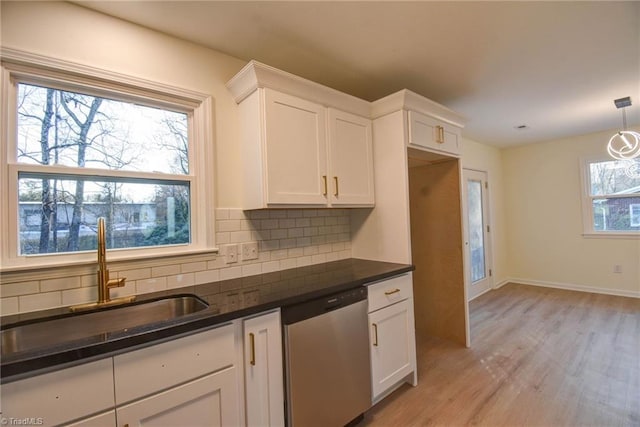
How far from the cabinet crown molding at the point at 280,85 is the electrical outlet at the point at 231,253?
0.98 meters

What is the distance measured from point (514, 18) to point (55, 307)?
2893 mm

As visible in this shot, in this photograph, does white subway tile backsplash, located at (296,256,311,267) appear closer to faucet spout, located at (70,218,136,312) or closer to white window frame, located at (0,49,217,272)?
white window frame, located at (0,49,217,272)

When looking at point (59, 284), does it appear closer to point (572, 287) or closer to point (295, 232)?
point (295, 232)

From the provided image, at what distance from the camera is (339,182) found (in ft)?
6.97

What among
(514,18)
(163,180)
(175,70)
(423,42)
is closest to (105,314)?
(163,180)

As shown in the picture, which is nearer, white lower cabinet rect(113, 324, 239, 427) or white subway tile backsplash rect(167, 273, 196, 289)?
white lower cabinet rect(113, 324, 239, 427)

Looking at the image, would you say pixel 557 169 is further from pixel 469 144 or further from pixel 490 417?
pixel 490 417

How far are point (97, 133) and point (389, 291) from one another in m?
1.99

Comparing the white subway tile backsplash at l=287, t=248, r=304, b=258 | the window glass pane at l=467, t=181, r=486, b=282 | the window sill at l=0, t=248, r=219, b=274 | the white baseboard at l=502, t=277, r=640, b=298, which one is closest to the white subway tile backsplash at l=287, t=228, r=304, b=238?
the white subway tile backsplash at l=287, t=248, r=304, b=258

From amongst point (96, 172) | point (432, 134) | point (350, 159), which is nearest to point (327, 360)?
point (350, 159)

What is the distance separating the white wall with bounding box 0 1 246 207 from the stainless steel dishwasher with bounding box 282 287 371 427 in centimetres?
93

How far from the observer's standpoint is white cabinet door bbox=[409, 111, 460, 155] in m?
2.25

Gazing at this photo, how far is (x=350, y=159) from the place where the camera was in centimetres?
221

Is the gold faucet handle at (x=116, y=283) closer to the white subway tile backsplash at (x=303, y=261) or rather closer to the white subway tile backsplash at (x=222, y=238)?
the white subway tile backsplash at (x=222, y=238)
